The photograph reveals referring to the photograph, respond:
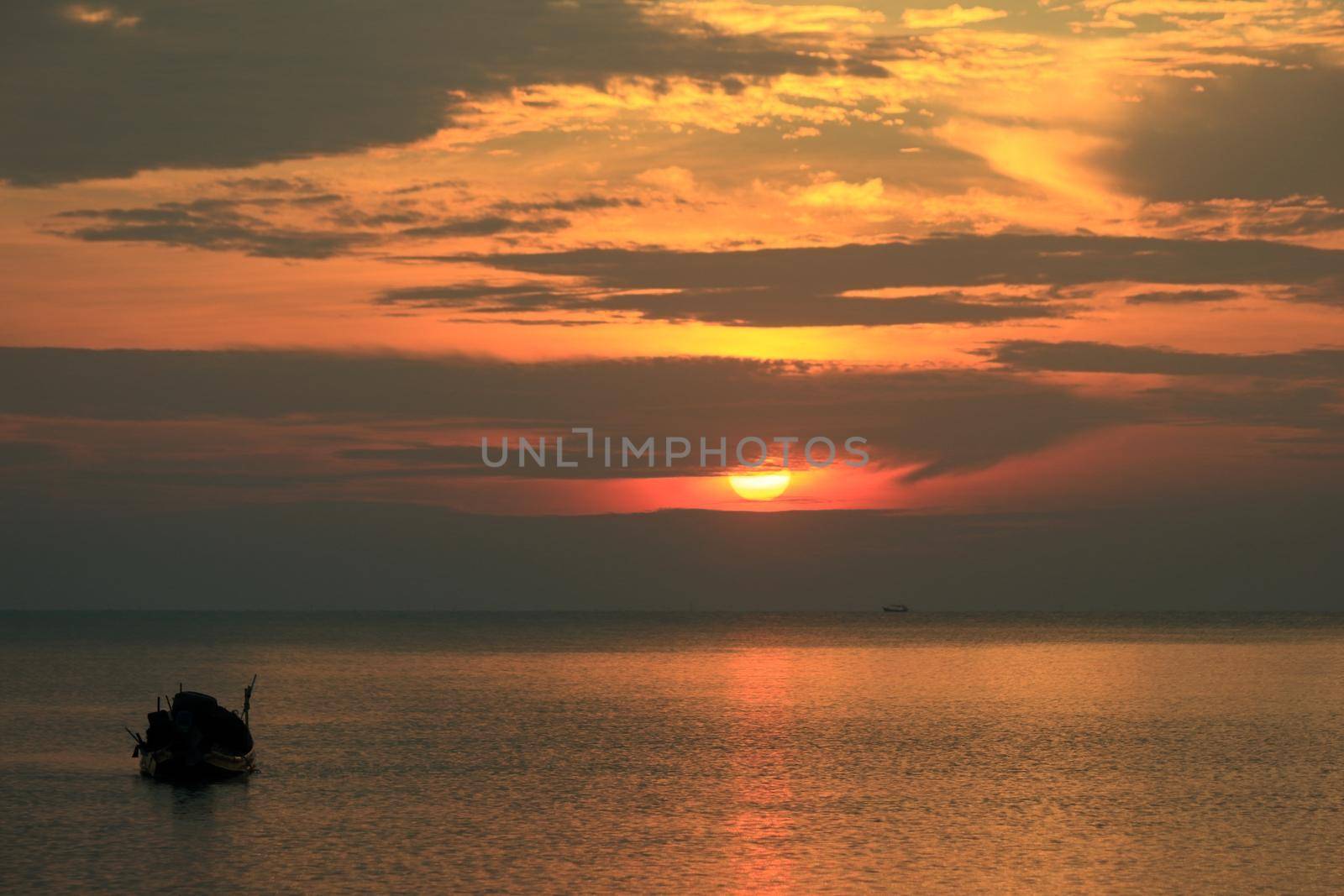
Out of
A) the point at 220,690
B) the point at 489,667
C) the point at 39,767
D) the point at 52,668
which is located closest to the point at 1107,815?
the point at 39,767

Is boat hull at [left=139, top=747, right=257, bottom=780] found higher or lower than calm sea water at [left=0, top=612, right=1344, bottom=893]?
higher

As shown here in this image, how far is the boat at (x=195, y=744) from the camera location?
7500 centimetres

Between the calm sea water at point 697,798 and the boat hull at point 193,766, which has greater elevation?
the boat hull at point 193,766

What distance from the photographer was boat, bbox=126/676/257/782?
7500cm

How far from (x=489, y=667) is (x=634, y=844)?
138967 mm

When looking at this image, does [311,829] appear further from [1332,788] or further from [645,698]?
[645,698]

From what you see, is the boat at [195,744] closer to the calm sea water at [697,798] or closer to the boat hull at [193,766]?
the boat hull at [193,766]

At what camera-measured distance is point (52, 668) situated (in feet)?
607

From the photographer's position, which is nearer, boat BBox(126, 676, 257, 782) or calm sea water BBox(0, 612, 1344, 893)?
calm sea water BBox(0, 612, 1344, 893)

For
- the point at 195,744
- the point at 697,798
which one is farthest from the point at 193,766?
the point at 697,798

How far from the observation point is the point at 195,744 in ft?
246

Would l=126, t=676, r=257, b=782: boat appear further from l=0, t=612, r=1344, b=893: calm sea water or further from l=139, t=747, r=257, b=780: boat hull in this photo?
l=0, t=612, r=1344, b=893: calm sea water

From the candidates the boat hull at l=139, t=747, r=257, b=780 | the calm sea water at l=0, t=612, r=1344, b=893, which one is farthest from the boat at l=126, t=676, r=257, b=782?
the calm sea water at l=0, t=612, r=1344, b=893

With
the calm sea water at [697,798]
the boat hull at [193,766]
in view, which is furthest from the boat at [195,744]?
the calm sea water at [697,798]
